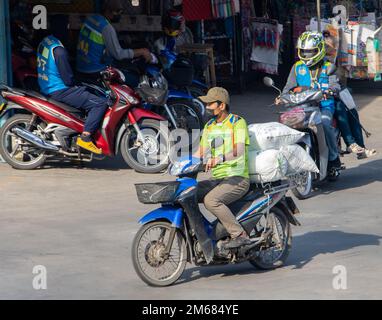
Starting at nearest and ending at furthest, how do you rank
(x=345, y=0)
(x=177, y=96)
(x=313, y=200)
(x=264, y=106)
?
(x=313, y=200) → (x=177, y=96) → (x=264, y=106) → (x=345, y=0)

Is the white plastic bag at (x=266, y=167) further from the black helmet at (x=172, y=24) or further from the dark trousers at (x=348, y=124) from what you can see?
the black helmet at (x=172, y=24)

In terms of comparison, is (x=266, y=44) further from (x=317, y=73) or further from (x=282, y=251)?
(x=282, y=251)

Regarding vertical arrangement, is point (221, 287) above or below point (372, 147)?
above

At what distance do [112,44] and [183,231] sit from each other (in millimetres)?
5698

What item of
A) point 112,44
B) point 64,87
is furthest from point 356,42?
point 64,87

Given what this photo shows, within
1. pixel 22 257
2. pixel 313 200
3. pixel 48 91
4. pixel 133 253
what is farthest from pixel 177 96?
pixel 133 253

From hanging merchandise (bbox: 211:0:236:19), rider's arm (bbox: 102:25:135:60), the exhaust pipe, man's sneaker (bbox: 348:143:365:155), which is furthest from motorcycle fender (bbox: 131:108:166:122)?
hanging merchandise (bbox: 211:0:236:19)

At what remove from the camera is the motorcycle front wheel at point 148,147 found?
12.8 metres

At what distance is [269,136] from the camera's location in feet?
30.3

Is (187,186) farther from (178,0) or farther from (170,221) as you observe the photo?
(178,0)

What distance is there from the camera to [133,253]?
812 cm

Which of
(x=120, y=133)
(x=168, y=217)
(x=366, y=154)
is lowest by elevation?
(x=366, y=154)

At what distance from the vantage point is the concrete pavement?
26.7 ft

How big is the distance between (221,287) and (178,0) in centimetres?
1033
